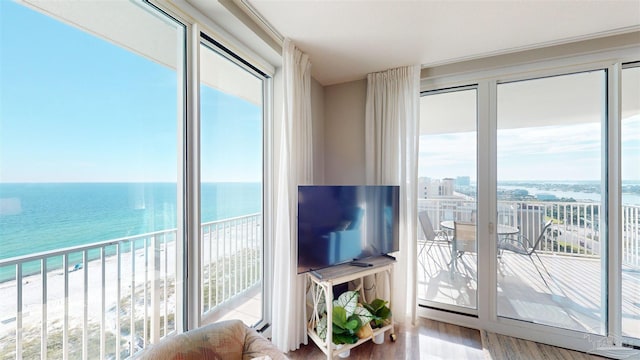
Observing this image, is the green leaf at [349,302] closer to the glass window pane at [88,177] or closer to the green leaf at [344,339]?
the green leaf at [344,339]

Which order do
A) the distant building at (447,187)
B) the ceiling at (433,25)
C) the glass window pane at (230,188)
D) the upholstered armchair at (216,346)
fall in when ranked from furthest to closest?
1. the distant building at (447,187)
2. the glass window pane at (230,188)
3. the ceiling at (433,25)
4. the upholstered armchair at (216,346)

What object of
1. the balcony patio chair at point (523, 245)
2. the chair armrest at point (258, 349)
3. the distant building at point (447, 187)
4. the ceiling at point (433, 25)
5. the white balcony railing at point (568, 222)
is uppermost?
the ceiling at point (433, 25)

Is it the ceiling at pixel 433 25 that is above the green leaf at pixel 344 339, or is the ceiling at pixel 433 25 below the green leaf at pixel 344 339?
above

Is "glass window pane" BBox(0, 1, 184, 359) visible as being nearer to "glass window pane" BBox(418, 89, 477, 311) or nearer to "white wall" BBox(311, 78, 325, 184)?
"white wall" BBox(311, 78, 325, 184)

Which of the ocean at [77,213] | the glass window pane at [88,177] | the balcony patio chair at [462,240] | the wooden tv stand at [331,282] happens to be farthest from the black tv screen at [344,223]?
the glass window pane at [88,177]

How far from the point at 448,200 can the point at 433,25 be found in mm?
1591

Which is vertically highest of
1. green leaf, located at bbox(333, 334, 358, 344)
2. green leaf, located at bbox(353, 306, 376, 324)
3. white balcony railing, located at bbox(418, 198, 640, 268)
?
white balcony railing, located at bbox(418, 198, 640, 268)

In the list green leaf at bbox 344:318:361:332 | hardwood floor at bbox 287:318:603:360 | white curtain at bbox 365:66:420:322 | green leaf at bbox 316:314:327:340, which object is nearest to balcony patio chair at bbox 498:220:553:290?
hardwood floor at bbox 287:318:603:360

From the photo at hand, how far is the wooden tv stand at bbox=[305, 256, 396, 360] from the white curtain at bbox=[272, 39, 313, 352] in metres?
0.11

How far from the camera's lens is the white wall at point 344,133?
9.25 ft

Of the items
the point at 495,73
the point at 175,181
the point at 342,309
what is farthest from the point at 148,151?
the point at 495,73

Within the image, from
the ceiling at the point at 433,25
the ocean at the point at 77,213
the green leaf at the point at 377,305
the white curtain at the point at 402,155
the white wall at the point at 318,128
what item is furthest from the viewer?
the white wall at the point at 318,128

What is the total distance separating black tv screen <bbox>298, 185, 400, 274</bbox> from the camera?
6.48ft

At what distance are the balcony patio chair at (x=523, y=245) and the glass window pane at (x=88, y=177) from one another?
2.72 m
